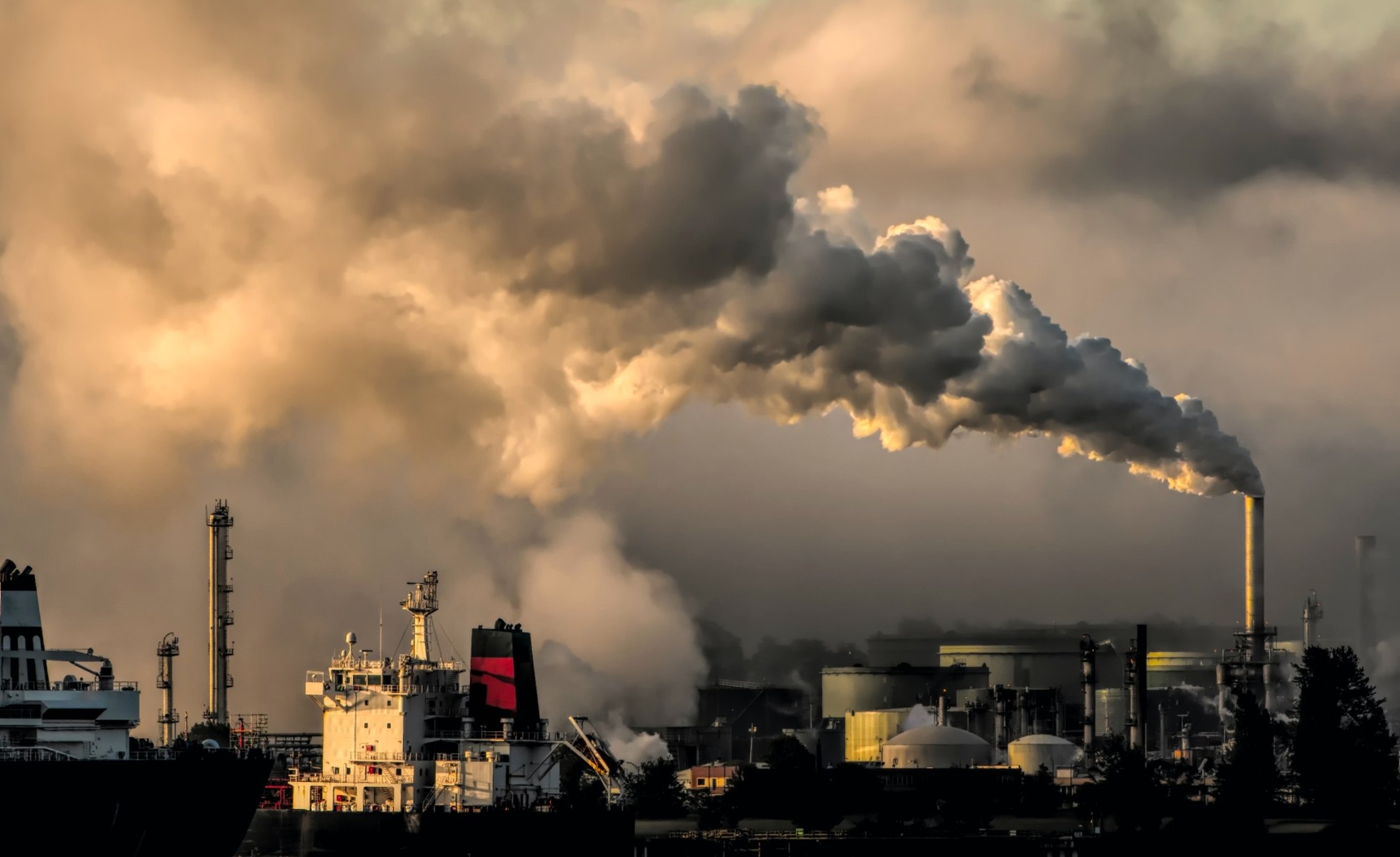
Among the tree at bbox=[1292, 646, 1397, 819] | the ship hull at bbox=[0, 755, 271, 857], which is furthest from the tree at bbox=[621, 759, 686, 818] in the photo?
the ship hull at bbox=[0, 755, 271, 857]

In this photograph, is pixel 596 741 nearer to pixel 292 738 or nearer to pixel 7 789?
pixel 292 738

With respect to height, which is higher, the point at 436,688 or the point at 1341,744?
the point at 436,688

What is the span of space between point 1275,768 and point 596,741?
5922cm

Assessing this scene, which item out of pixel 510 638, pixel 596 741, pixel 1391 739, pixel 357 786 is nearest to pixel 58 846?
pixel 357 786

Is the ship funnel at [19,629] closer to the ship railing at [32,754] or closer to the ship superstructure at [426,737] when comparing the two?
the ship railing at [32,754]

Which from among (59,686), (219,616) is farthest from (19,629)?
(219,616)

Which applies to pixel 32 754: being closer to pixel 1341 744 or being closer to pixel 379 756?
pixel 379 756

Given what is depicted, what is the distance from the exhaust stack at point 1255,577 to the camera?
176 m

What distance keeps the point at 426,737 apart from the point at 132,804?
1290 inches

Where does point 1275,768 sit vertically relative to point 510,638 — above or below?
below

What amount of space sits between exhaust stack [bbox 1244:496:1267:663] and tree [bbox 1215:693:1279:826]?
15.7 meters

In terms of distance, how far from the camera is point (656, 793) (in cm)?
18062

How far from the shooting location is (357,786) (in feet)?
395

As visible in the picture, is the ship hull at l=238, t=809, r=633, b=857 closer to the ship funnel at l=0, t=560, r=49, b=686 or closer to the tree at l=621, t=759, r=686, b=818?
the ship funnel at l=0, t=560, r=49, b=686
